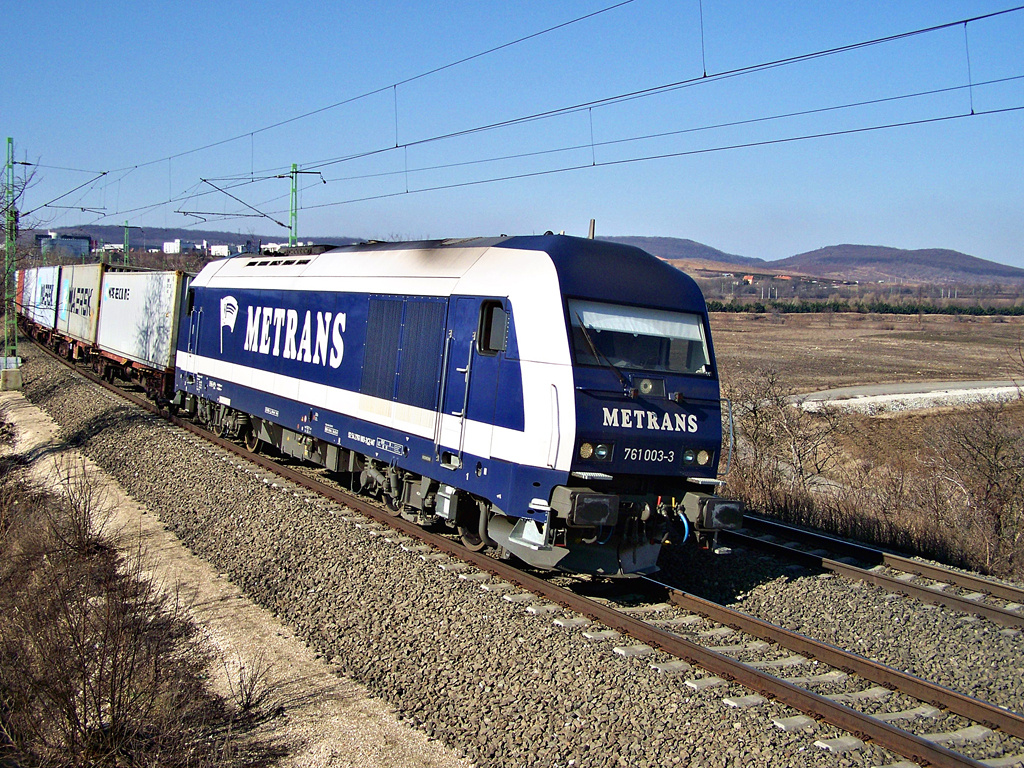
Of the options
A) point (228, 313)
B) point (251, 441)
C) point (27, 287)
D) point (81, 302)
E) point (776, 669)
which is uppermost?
point (27, 287)

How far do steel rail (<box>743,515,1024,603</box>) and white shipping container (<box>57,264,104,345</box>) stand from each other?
994 inches

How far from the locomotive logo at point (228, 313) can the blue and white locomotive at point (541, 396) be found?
5509 mm

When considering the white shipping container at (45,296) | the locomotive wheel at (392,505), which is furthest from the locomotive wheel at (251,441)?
the white shipping container at (45,296)

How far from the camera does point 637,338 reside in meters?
8.70

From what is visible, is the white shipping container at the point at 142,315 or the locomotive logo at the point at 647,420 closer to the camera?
the locomotive logo at the point at 647,420

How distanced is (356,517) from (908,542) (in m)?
7.65

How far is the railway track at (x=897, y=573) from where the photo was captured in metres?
8.70

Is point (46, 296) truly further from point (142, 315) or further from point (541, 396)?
point (541, 396)

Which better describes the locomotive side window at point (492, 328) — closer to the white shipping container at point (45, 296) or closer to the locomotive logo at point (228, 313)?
the locomotive logo at point (228, 313)

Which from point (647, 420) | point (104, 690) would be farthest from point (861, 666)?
point (104, 690)

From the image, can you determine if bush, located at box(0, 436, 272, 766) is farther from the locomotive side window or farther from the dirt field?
the dirt field

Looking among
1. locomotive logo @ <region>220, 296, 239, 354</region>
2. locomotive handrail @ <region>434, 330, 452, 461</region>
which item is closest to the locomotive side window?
locomotive handrail @ <region>434, 330, 452, 461</region>

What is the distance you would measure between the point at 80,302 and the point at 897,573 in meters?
30.4

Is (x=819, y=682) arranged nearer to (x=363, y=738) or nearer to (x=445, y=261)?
(x=363, y=738)
